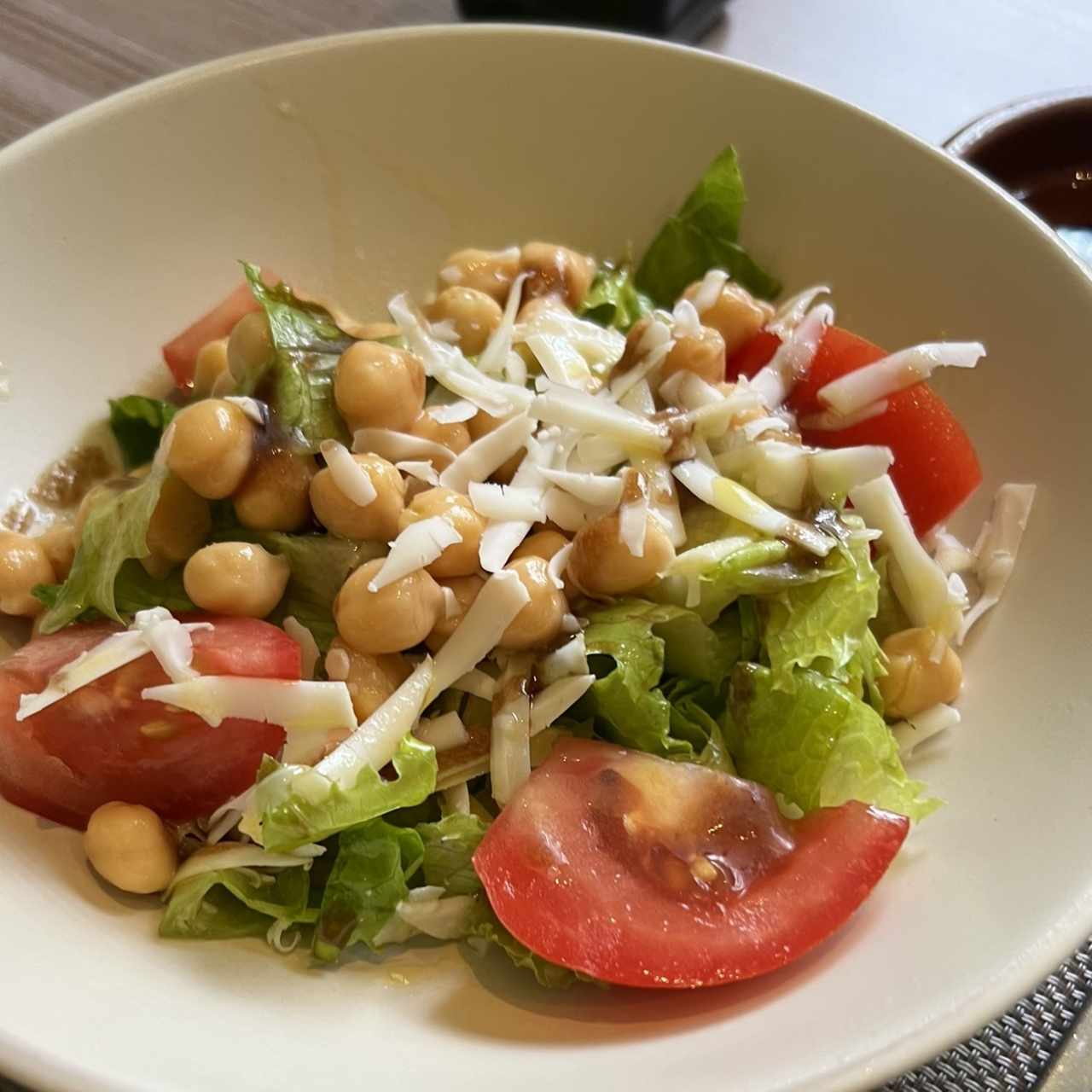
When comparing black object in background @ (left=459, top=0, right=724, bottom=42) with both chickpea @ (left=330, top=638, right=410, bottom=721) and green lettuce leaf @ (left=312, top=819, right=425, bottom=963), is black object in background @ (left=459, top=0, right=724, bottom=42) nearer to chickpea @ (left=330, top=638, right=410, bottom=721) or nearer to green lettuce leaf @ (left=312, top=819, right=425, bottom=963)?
chickpea @ (left=330, top=638, right=410, bottom=721)

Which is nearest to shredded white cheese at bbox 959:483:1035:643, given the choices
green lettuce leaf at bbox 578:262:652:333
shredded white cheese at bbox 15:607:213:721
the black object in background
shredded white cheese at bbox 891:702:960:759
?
shredded white cheese at bbox 891:702:960:759

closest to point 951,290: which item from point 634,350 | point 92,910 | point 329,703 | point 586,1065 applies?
point 634,350

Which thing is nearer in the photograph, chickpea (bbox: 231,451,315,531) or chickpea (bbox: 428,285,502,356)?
chickpea (bbox: 231,451,315,531)

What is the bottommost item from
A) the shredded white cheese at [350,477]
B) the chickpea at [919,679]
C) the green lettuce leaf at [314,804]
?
the green lettuce leaf at [314,804]

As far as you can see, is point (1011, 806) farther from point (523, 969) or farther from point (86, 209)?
point (86, 209)

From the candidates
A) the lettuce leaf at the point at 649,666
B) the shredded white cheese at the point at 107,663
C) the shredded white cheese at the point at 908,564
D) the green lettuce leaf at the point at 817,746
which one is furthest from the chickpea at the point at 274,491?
the shredded white cheese at the point at 908,564

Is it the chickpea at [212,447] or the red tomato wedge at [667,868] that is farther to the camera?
the chickpea at [212,447]

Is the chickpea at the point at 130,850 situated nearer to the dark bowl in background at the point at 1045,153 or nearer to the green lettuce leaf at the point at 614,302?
the green lettuce leaf at the point at 614,302

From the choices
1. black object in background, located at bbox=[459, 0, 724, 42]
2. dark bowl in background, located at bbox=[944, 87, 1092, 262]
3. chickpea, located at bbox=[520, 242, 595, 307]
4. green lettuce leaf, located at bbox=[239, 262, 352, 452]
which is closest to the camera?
green lettuce leaf, located at bbox=[239, 262, 352, 452]
